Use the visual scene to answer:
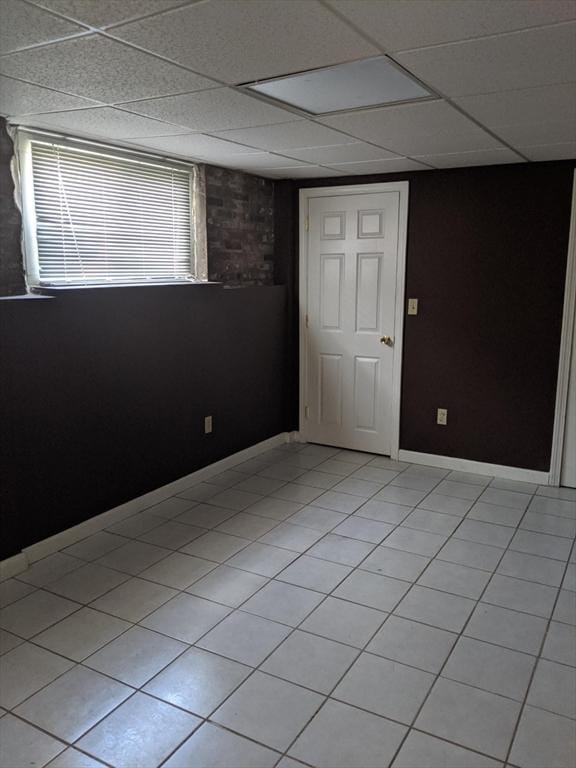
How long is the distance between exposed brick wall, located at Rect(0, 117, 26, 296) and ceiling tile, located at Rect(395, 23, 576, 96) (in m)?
1.99

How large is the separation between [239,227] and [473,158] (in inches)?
69.1

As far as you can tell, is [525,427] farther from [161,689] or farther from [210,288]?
[161,689]

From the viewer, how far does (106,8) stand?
1636mm

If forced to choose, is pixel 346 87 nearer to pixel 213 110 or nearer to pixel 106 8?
pixel 213 110

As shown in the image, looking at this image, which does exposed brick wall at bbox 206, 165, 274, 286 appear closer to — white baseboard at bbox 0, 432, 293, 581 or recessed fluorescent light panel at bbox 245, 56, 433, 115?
white baseboard at bbox 0, 432, 293, 581

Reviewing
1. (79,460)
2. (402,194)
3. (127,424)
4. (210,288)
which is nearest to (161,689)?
(79,460)

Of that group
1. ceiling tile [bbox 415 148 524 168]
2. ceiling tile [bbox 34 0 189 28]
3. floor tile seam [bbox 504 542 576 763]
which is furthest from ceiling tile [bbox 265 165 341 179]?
floor tile seam [bbox 504 542 576 763]

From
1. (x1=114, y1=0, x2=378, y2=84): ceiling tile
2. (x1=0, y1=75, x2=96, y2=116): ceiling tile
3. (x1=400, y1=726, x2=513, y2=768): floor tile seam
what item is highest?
(x1=0, y1=75, x2=96, y2=116): ceiling tile

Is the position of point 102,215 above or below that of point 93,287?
above

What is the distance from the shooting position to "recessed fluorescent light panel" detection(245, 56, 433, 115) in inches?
84.2

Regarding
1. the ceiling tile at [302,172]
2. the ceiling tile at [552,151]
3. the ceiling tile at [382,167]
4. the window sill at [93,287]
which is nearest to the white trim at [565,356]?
the ceiling tile at [552,151]

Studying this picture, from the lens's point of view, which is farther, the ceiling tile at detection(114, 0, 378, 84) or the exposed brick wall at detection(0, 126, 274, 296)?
the exposed brick wall at detection(0, 126, 274, 296)

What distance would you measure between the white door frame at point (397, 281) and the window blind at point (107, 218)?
3.59 ft

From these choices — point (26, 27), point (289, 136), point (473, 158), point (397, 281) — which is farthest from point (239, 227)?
point (26, 27)
